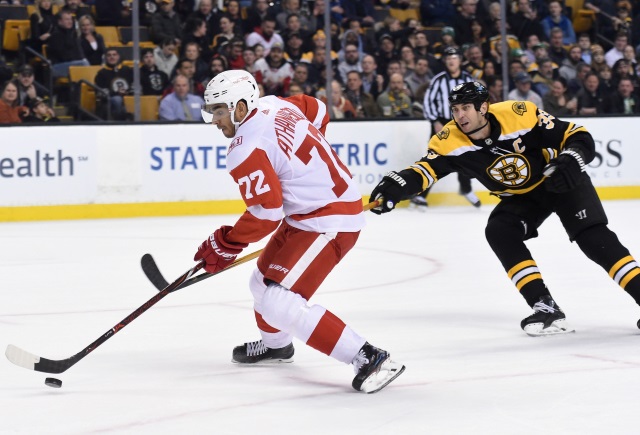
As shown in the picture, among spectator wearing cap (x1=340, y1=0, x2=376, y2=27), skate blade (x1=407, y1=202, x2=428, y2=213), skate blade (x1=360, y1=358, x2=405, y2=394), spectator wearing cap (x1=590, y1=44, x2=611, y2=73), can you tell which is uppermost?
spectator wearing cap (x1=340, y1=0, x2=376, y2=27)

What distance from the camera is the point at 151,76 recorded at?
31.4 ft

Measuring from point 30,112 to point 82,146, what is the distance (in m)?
0.49

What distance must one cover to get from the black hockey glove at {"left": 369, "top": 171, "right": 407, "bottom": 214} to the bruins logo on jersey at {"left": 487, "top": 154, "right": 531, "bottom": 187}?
408 millimetres

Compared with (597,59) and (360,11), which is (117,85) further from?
(597,59)

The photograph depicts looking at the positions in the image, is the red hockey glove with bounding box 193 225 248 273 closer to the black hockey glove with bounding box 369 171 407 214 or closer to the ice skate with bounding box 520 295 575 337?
the black hockey glove with bounding box 369 171 407 214

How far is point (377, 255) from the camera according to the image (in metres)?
6.95

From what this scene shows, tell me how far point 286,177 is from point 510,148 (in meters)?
1.24

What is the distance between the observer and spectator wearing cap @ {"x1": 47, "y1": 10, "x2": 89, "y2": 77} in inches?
374

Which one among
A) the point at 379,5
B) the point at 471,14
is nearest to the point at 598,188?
the point at 471,14

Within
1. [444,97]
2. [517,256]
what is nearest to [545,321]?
[517,256]

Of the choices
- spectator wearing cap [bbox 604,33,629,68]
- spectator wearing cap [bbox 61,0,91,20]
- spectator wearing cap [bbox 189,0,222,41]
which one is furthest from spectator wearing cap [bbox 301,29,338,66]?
spectator wearing cap [bbox 604,33,629,68]

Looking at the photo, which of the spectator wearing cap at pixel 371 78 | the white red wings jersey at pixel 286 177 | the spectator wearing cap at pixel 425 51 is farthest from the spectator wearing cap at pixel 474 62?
the white red wings jersey at pixel 286 177

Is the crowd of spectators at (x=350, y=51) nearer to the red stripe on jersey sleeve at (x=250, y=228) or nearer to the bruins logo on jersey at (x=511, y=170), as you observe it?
the bruins logo on jersey at (x=511, y=170)

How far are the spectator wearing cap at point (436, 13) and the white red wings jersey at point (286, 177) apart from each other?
803 centimetres
